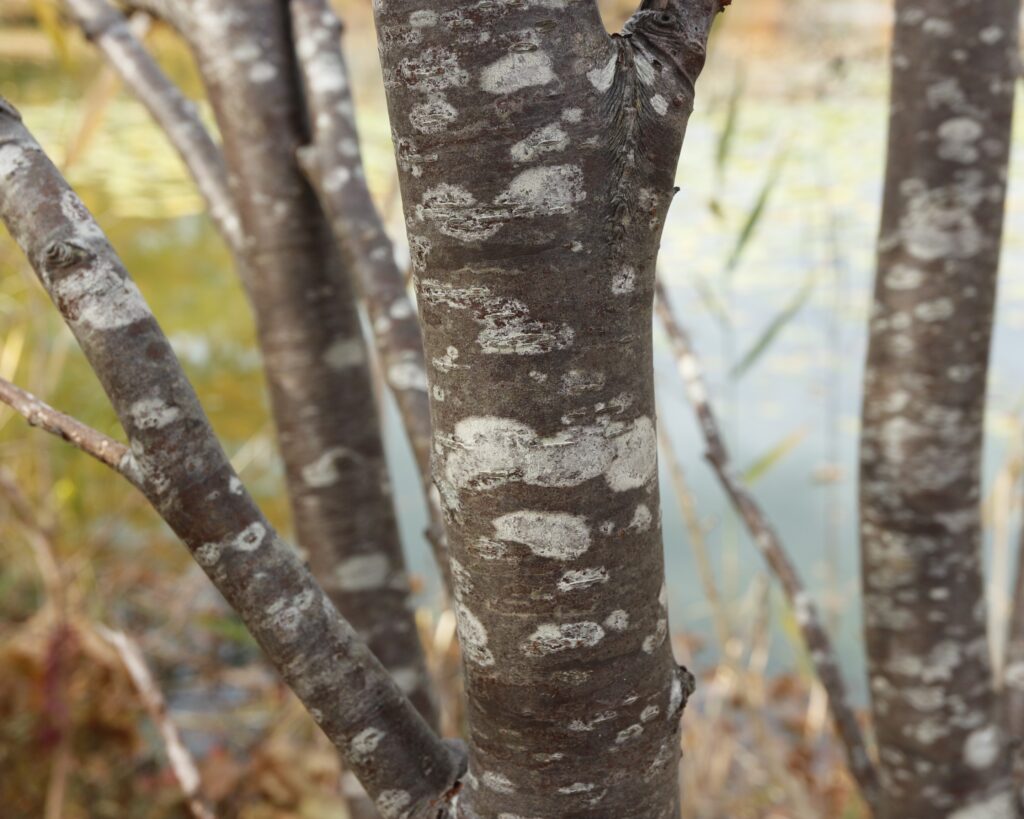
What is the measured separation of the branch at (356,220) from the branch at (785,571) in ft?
1.05

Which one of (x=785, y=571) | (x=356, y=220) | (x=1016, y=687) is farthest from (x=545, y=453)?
(x=1016, y=687)

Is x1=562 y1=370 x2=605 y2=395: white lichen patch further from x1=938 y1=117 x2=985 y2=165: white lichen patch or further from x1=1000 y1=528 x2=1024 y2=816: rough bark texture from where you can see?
x1=1000 y1=528 x2=1024 y2=816: rough bark texture

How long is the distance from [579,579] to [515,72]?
0.29 m

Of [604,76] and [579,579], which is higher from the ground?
[604,76]

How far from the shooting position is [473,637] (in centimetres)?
64

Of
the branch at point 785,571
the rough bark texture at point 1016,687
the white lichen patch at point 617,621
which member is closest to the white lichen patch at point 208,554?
the white lichen patch at point 617,621

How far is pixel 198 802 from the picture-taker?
0.93 metres

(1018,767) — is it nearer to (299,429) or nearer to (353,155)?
(299,429)

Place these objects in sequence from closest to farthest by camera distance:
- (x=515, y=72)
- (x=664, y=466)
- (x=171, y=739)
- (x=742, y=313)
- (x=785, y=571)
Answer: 1. (x=515, y=72)
2. (x=171, y=739)
3. (x=785, y=571)
4. (x=664, y=466)
5. (x=742, y=313)

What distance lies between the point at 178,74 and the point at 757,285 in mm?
3784

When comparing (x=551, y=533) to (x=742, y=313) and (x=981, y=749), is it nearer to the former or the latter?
(x=981, y=749)

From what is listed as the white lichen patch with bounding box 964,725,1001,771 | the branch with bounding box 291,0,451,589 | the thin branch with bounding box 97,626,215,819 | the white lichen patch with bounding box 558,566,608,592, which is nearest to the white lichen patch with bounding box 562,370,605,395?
the white lichen patch with bounding box 558,566,608,592

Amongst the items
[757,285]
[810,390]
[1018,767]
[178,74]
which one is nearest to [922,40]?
[1018,767]

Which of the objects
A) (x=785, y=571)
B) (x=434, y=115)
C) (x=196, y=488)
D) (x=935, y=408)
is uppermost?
(x=434, y=115)
